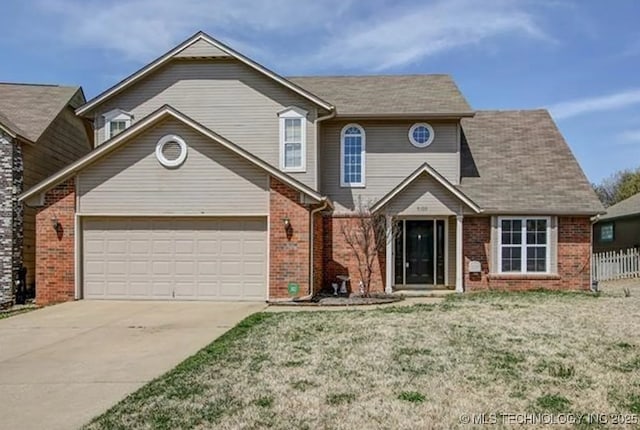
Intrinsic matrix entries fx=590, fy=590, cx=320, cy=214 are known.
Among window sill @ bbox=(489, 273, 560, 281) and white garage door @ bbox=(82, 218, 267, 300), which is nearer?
white garage door @ bbox=(82, 218, 267, 300)

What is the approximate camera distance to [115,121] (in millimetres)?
18531

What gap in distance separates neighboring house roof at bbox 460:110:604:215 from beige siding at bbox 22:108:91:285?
13585 mm

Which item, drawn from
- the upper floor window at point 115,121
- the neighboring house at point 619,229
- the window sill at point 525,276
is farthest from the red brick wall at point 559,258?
the neighboring house at point 619,229

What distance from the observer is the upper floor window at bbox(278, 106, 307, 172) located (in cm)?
1792

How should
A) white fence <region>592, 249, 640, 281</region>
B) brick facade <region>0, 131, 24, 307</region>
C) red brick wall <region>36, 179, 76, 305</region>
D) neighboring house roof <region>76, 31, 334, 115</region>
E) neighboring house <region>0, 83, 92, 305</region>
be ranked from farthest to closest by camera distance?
white fence <region>592, 249, 640, 281</region>, neighboring house roof <region>76, 31, 334, 115</region>, neighboring house <region>0, 83, 92, 305</region>, brick facade <region>0, 131, 24, 307</region>, red brick wall <region>36, 179, 76, 305</region>

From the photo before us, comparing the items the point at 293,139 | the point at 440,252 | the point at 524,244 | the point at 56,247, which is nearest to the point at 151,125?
the point at 56,247

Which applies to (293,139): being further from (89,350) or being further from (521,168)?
(89,350)

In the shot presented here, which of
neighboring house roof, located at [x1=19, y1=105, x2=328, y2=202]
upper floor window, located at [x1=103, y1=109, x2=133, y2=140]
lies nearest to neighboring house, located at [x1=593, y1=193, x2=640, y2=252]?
neighboring house roof, located at [x1=19, y1=105, x2=328, y2=202]

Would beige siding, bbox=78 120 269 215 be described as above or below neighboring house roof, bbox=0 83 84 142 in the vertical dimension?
below

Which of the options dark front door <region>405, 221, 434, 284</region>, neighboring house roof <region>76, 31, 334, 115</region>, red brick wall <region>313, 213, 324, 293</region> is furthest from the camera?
dark front door <region>405, 221, 434, 284</region>

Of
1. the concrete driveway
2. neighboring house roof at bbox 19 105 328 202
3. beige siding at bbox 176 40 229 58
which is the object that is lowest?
the concrete driveway

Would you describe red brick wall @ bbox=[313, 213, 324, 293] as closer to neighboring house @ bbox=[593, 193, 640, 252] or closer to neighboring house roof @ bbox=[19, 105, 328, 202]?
neighboring house roof @ bbox=[19, 105, 328, 202]

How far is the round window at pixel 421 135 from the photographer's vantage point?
18766mm

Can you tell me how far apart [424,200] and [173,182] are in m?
7.37
